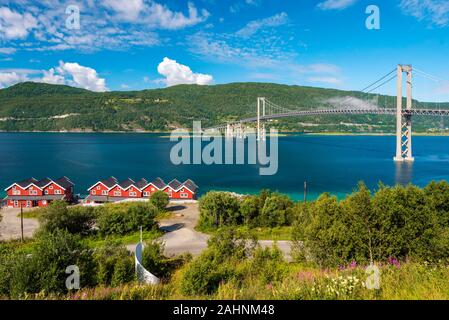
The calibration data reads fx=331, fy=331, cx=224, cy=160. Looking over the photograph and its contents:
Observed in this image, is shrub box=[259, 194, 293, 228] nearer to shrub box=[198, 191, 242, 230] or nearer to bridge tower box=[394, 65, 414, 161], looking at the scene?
shrub box=[198, 191, 242, 230]

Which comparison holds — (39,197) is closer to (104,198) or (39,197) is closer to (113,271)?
(104,198)

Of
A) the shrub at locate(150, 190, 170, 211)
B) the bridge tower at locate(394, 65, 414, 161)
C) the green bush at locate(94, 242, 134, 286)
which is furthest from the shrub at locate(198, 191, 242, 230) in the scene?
the bridge tower at locate(394, 65, 414, 161)

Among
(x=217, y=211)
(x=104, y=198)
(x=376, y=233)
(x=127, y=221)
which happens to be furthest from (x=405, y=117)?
(x=376, y=233)

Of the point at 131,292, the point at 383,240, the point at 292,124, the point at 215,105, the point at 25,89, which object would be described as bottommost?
the point at 383,240

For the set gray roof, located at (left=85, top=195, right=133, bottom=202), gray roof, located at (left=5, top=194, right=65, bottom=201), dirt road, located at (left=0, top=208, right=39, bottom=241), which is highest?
Result: gray roof, located at (left=5, top=194, right=65, bottom=201)

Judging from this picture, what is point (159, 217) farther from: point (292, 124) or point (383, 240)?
point (292, 124)

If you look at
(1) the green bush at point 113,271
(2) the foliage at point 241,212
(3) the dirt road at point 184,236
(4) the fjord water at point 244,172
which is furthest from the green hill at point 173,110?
(1) the green bush at point 113,271

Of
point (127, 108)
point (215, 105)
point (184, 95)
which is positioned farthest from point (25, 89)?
point (215, 105)
